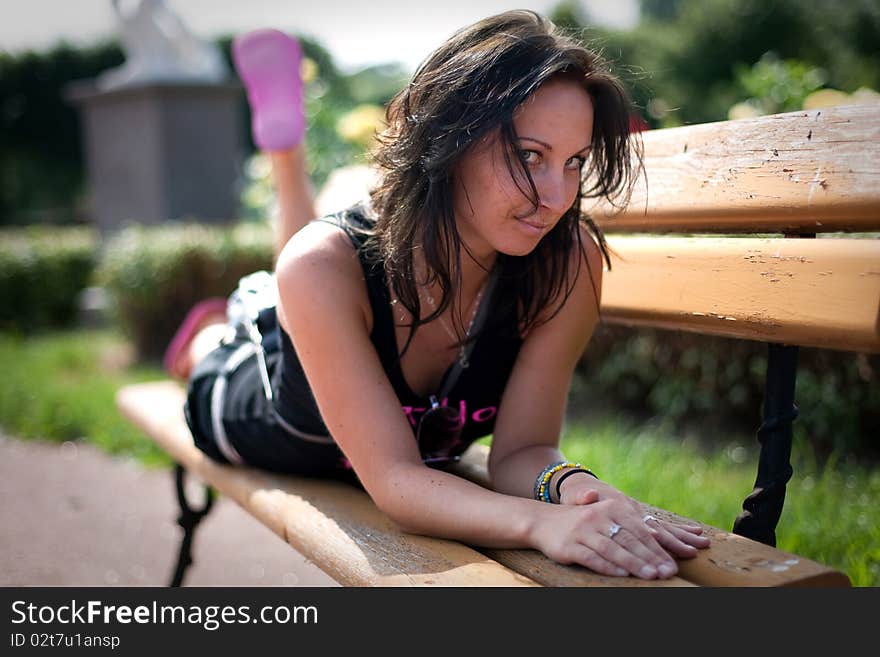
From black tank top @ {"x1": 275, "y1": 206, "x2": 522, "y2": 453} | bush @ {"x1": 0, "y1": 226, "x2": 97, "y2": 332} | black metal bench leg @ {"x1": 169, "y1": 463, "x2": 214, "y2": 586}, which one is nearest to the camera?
black tank top @ {"x1": 275, "y1": 206, "x2": 522, "y2": 453}

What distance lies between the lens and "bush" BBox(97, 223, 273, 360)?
20.8 ft

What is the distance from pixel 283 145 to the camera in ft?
9.39

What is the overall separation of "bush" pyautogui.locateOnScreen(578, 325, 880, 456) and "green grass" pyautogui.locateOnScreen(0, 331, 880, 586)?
13 centimetres

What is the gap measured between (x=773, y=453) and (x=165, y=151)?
856 centimetres

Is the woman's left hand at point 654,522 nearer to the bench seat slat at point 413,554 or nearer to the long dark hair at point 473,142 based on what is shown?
the bench seat slat at point 413,554

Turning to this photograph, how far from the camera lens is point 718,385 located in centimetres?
376

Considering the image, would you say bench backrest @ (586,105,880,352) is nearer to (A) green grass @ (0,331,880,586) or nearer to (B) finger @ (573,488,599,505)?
(B) finger @ (573,488,599,505)

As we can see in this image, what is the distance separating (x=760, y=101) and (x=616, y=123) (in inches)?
104

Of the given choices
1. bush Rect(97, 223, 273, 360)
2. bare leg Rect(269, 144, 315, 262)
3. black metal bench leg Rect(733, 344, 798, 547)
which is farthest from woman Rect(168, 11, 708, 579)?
bush Rect(97, 223, 273, 360)

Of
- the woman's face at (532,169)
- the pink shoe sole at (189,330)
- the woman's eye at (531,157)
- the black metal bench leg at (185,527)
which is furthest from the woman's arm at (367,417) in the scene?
the pink shoe sole at (189,330)

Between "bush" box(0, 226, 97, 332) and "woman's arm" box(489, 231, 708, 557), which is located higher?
"woman's arm" box(489, 231, 708, 557)

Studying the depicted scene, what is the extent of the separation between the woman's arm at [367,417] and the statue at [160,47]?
27.9 feet

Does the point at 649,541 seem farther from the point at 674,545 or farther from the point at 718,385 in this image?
the point at 718,385

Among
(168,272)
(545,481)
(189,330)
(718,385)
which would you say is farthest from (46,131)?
(545,481)
